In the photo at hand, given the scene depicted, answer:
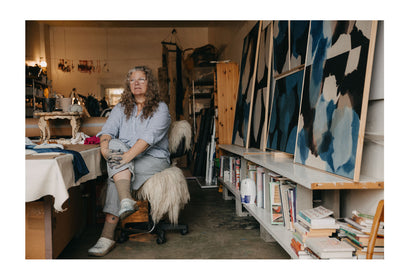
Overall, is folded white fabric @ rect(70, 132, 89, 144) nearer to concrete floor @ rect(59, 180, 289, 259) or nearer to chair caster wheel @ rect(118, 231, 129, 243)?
concrete floor @ rect(59, 180, 289, 259)

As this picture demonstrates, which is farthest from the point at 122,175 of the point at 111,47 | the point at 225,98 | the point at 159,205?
the point at 111,47

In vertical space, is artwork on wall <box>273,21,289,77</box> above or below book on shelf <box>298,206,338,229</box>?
above

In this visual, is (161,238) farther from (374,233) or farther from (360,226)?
(374,233)

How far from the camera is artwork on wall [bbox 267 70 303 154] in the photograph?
2.64 meters

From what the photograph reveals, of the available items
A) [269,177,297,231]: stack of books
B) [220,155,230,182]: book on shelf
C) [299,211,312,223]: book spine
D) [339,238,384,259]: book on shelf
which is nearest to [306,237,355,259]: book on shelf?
[339,238,384,259]: book on shelf

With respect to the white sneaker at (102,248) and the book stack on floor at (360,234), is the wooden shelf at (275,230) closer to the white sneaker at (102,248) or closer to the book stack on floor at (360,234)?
the book stack on floor at (360,234)

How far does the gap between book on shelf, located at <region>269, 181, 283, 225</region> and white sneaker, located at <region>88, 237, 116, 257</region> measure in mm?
1166

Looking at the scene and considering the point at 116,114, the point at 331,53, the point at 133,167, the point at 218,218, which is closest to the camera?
the point at 331,53
